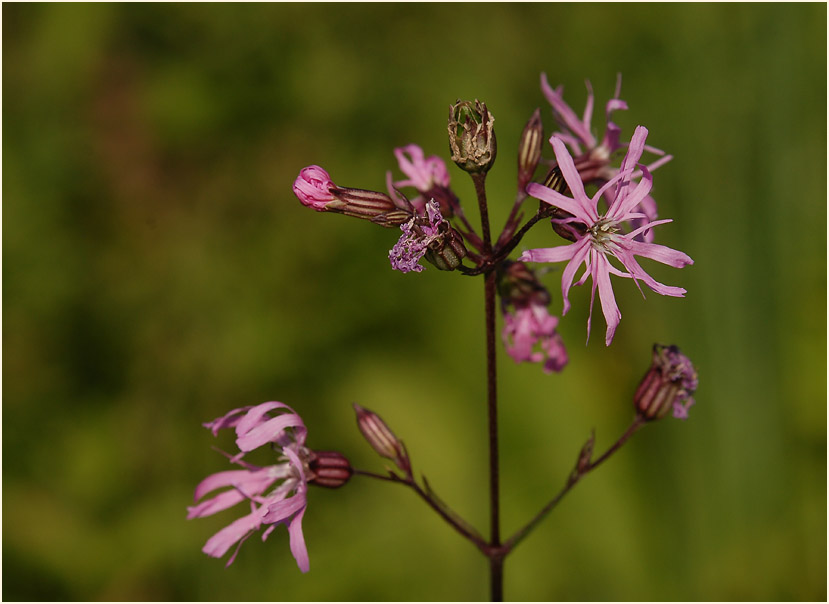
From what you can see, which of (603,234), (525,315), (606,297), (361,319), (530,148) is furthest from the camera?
(361,319)

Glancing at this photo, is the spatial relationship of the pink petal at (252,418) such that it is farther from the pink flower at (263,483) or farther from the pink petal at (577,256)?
the pink petal at (577,256)

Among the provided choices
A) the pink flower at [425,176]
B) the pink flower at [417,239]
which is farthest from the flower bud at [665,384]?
the pink flower at [417,239]

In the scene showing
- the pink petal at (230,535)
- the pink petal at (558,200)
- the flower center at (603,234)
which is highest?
the pink petal at (558,200)

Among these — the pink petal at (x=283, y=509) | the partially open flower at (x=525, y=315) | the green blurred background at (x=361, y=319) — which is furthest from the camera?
the green blurred background at (x=361, y=319)

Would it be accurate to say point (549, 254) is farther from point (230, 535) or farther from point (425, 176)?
point (230, 535)

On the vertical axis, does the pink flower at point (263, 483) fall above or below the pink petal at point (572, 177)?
below

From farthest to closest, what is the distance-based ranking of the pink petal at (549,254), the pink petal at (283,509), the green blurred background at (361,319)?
the green blurred background at (361,319), the pink petal at (283,509), the pink petal at (549,254)

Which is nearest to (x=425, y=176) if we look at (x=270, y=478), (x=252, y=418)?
(x=252, y=418)
